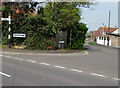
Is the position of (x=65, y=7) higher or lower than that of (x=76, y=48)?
higher

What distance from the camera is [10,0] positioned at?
27359 millimetres

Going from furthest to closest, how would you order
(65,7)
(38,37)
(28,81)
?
(65,7) < (38,37) < (28,81)

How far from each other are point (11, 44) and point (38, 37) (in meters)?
3.55

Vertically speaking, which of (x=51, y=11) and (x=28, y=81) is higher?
(x=51, y=11)

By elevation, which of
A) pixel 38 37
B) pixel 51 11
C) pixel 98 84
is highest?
pixel 51 11

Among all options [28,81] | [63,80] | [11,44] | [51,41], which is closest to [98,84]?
[63,80]

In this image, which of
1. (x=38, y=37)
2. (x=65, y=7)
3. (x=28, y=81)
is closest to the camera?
(x=28, y=81)

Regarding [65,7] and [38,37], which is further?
[65,7]

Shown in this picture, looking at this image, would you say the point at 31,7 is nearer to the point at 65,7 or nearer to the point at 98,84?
the point at 65,7

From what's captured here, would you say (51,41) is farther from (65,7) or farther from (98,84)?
(98,84)

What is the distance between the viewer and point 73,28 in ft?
93.2

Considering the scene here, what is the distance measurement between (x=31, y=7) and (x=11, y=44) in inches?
241

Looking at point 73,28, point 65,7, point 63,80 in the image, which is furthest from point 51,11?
point 63,80

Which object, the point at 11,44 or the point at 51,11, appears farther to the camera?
the point at 51,11
